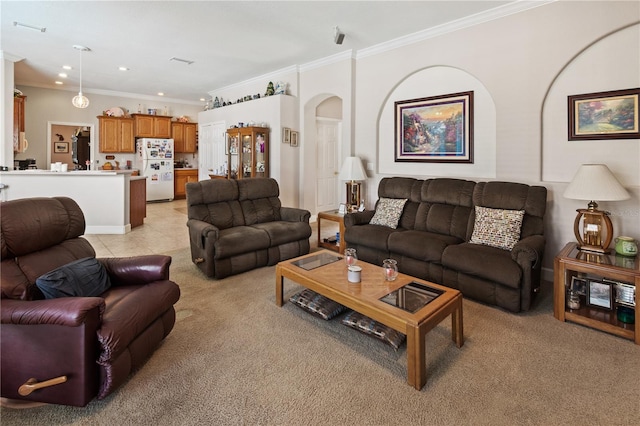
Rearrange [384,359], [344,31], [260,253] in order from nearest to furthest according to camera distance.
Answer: [384,359] → [260,253] → [344,31]

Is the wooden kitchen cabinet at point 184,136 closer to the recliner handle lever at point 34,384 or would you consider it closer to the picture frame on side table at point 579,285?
the recliner handle lever at point 34,384

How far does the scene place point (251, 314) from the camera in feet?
9.41

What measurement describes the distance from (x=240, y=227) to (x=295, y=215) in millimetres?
746

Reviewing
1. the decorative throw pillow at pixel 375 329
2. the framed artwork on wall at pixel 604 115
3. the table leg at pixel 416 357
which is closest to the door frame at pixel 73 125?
the decorative throw pillow at pixel 375 329

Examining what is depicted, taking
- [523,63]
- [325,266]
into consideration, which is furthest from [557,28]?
[325,266]

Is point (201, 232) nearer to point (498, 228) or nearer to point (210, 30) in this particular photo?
point (210, 30)

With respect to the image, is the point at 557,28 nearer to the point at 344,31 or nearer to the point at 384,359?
the point at 344,31

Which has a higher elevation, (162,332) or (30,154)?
(30,154)

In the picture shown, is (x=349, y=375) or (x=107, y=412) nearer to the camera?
(x=107, y=412)

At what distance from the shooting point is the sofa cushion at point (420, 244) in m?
3.34

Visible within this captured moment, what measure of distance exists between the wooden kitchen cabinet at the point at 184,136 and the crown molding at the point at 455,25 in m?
6.26

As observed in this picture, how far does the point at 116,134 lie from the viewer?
875cm

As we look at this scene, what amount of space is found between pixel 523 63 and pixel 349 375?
3.54 metres

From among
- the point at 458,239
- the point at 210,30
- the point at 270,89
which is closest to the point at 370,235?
the point at 458,239
